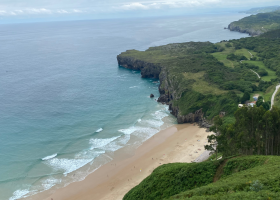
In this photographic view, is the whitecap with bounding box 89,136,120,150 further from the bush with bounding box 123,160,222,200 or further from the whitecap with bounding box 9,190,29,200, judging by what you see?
the bush with bounding box 123,160,222,200

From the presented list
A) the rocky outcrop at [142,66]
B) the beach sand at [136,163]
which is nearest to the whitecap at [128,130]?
Result: the beach sand at [136,163]

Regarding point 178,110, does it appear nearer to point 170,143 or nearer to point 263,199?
point 170,143

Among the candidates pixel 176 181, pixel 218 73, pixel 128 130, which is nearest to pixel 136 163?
pixel 128 130

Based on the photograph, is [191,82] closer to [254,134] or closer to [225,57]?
[225,57]

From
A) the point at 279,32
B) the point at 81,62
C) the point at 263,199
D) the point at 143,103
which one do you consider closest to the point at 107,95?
the point at 143,103

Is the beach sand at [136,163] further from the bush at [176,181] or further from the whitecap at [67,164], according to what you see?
the bush at [176,181]

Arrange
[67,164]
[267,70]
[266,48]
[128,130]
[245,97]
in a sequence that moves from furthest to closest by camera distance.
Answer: [266,48]
[267,70]
[245,97]
[128,130]
[67,164]
